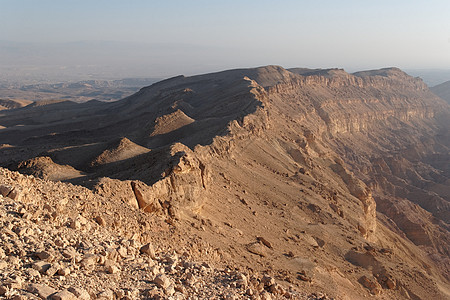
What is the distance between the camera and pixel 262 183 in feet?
99.3

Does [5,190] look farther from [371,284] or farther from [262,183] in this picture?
[262,183]

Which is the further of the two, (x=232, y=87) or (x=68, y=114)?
(x=68, y=114)

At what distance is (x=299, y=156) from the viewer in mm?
41344

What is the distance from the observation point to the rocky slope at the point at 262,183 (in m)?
18.3

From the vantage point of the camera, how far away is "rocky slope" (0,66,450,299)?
1827 cm

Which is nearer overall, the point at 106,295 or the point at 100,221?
the point at 106,295

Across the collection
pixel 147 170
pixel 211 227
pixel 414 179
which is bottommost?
pixel 414 179

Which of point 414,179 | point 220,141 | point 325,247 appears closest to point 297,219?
point 325,247

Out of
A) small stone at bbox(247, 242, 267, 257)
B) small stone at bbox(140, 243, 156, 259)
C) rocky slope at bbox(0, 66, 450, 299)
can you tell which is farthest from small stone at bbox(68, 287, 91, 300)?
small stone at bbox(247, 242, 267, 257)

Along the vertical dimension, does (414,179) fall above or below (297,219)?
below

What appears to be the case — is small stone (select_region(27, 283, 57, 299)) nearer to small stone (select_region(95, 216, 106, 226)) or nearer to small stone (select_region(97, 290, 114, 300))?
small stone (select_region(97, 290, 114, 300))

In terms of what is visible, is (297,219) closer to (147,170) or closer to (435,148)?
(147,170)

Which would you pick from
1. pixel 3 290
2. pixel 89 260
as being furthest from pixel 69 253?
pixel 3 290

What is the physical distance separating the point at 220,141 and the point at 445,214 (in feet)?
129
